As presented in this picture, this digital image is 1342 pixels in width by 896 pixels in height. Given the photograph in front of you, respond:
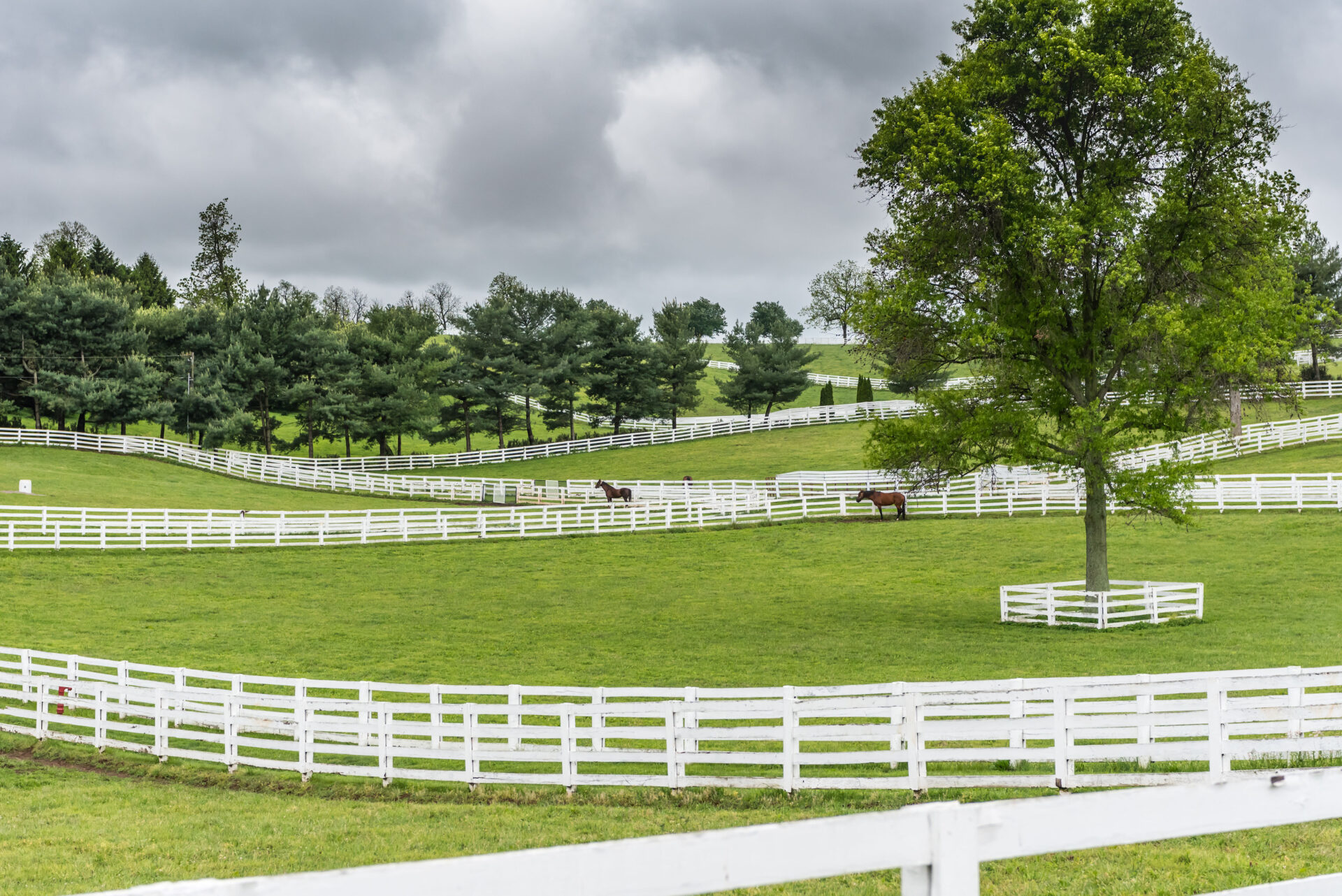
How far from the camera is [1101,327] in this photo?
23.6m

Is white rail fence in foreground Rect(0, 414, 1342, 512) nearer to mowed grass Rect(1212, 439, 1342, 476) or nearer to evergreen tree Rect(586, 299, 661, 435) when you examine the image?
mowed grass Rect(1212, 439, 1342, 476)

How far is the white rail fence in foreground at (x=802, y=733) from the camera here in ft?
36.6

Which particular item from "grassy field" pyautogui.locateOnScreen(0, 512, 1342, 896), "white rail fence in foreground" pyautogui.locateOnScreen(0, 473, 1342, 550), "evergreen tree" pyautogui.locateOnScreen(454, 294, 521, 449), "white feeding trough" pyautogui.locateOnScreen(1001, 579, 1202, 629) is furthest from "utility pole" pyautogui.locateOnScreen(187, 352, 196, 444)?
"white feeding trough" pyautogui.locateOnScreen(1001, 579, 1202, 629)

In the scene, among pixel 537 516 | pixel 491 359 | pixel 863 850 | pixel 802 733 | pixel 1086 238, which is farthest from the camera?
pixel 491 359

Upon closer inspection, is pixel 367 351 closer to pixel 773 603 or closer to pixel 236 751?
pixel 773 603

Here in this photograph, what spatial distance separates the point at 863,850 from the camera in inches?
109

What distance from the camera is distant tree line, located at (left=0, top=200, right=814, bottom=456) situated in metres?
69.9

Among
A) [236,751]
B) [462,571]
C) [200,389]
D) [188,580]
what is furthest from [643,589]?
[200,389]

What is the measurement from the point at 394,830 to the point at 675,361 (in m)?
71.3

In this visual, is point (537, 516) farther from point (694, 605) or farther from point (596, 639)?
point (596, 639)

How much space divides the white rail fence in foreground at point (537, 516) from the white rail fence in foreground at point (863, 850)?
3425cm

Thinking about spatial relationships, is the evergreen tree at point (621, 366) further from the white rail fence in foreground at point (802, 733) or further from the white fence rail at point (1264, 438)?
the white rail fence in foreground at point (802, 733)

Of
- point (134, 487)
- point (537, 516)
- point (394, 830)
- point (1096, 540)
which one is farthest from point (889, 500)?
point (134, 487)

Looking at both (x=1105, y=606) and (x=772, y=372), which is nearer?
(x=1105, y=606)
